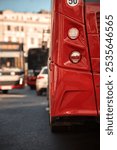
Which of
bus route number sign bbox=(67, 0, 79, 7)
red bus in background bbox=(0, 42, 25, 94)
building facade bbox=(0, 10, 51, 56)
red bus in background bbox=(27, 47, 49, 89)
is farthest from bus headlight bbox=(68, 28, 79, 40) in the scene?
building facade bbox=(0, 10, 51, 56)

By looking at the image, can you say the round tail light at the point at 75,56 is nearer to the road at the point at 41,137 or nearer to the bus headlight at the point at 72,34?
the bus headlight at the point at 72,34

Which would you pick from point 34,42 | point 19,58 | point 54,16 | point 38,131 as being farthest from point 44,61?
point 34,42

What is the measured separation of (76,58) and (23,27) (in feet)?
478

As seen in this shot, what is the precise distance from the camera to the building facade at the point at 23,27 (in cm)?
14900

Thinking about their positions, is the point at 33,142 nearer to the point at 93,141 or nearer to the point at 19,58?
the point at 93,141

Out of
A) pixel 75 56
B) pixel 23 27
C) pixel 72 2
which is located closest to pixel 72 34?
pixel 75 56

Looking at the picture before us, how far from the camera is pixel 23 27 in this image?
5955 inches

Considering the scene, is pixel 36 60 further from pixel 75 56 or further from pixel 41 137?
pixel 75 56

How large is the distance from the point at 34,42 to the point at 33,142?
475 ft

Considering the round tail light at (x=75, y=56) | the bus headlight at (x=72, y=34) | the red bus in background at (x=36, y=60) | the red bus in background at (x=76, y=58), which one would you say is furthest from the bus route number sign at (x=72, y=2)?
the red bus in background at (x=36, y=60)

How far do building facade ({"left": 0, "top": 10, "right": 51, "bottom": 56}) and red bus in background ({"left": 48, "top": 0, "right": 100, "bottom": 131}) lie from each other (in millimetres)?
→ 140764

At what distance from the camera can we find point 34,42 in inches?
6024

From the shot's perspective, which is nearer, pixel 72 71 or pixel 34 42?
pixel 72 71

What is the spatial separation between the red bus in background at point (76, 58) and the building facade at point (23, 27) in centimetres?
14076
